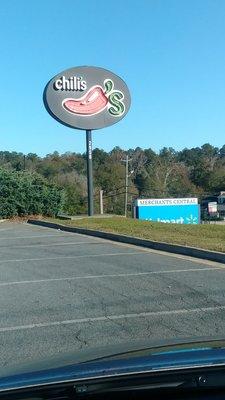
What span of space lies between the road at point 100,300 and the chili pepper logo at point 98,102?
1633 cm

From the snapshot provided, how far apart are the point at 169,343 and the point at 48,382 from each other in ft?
3.53

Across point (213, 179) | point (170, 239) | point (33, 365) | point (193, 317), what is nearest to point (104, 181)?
point (213, 179)

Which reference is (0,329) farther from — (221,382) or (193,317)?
(221,382)

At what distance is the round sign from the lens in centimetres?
3031

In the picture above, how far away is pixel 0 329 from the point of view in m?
7.32

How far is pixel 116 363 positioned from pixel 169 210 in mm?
33740

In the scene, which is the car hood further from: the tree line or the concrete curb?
the tree line

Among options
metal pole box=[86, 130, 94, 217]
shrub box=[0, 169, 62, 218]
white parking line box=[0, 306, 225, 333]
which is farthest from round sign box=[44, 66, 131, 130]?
white parking line box=[0, 306, 225, 333]

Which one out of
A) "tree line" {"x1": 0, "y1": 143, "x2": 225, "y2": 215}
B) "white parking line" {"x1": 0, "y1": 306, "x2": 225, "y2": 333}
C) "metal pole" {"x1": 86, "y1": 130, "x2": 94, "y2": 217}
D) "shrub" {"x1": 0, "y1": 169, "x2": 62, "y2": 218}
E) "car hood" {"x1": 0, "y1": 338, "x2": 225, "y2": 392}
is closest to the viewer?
"car hood" {"x1": 0, "y1": 338, "x2": 225, "y2": 392}

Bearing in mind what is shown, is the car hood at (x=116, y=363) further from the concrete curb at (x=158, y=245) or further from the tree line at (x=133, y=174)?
the tree line at (x=133, y=174)

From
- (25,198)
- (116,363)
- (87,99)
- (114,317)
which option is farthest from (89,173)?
(116,363)

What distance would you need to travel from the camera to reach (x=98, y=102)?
31203mm

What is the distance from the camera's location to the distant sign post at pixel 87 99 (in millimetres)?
30297

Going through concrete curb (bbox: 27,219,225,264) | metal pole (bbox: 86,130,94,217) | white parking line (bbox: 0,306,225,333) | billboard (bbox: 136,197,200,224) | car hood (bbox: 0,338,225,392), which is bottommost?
white parking line (bbox: 0,306,225,333)
